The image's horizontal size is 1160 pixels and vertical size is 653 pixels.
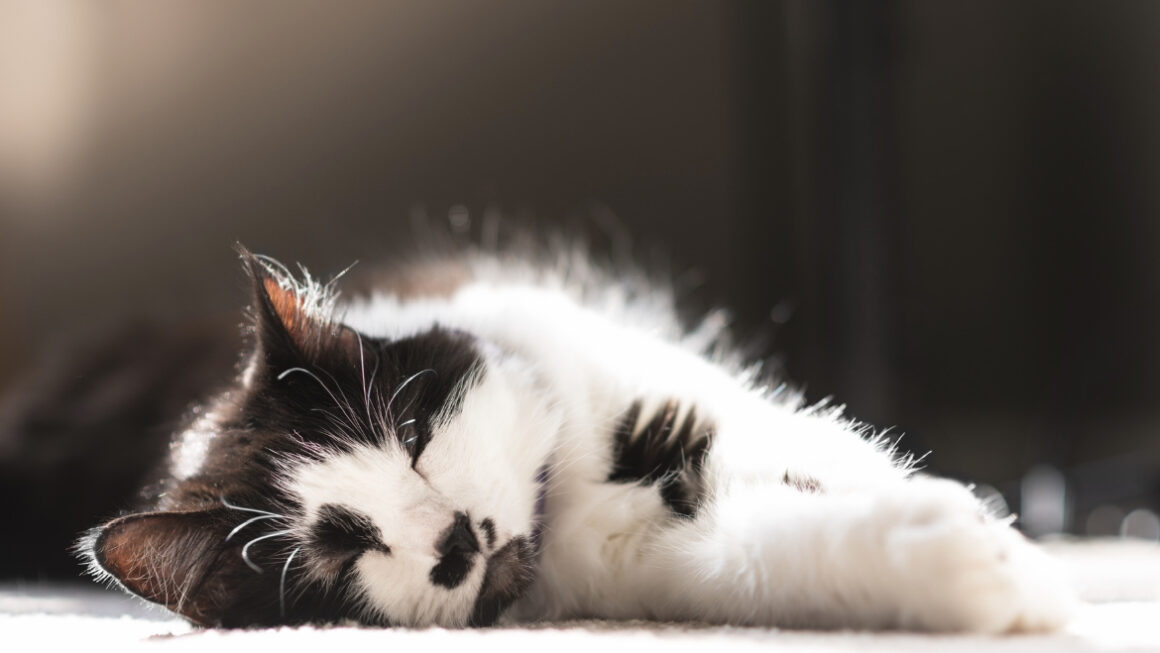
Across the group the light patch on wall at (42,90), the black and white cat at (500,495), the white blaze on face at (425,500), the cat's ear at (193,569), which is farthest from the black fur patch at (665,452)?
the light patch on wall at (42,90)

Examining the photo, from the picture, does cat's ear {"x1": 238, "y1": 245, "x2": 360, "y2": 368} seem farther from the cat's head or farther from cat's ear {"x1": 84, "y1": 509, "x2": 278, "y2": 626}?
cat's ear {"x1": 84, "y1": 509, "x2": 278, "y2": 626}

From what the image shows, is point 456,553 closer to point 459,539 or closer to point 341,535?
point 459,539

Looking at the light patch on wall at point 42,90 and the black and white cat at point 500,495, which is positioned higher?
the light patch on wall at point 42,90

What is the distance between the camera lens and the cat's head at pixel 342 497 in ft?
3.04

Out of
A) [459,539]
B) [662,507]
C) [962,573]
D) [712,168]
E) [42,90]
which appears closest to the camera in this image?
[962,573]

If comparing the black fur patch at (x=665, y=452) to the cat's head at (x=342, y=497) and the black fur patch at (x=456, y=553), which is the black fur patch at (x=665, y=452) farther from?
the black fur patch at (x=456, y=553)

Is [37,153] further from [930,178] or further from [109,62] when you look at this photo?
[930,178]

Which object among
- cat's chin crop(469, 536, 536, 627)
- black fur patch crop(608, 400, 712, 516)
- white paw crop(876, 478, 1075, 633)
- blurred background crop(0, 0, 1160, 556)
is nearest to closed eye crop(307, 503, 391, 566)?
cat's chin crop(469, 536, 536, 627)

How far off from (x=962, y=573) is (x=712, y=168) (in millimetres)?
2190

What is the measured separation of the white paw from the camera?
0.71 m

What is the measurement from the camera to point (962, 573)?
0.71 metres

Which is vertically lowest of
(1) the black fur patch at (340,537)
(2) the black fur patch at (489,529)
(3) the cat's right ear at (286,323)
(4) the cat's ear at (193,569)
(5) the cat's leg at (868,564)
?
(4) the cat's ear at (193,569)

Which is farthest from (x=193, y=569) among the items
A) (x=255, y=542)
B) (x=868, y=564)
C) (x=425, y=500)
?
(x=868, y=564)

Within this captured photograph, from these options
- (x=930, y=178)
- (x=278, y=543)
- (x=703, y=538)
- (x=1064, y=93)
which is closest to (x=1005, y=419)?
(x=930, y=178)
